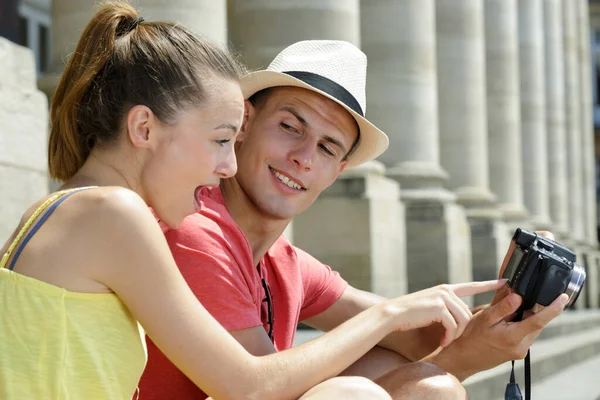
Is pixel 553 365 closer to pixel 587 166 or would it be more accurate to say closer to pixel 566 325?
pixel 566 325

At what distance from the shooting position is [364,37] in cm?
1291

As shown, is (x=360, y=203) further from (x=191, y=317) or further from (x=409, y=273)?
(x=191, y=317)

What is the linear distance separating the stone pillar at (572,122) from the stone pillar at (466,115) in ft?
44.4

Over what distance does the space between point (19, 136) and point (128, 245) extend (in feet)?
8.40

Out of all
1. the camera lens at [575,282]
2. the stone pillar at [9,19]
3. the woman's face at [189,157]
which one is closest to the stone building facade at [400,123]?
the woman's face at [189,157]

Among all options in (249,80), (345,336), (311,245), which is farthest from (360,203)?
(345,336)

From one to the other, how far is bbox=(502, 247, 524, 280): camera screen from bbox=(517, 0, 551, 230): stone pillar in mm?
19721

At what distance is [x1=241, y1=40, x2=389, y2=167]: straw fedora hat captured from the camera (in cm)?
429

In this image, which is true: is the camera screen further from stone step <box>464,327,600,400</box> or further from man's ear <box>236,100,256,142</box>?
stone step <box>464,327,600,400</box>

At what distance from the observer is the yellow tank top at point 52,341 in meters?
2.83

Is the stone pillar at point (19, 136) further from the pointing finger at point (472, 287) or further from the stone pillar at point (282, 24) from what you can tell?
the stone pillar at point (282, 24)

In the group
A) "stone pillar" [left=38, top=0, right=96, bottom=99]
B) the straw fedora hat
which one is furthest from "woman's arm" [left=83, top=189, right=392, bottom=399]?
"stone pillar" [left=38, top=0, right=96, bottom=99]

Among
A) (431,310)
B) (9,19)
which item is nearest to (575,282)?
(431,310)

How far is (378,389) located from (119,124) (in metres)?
1.08
